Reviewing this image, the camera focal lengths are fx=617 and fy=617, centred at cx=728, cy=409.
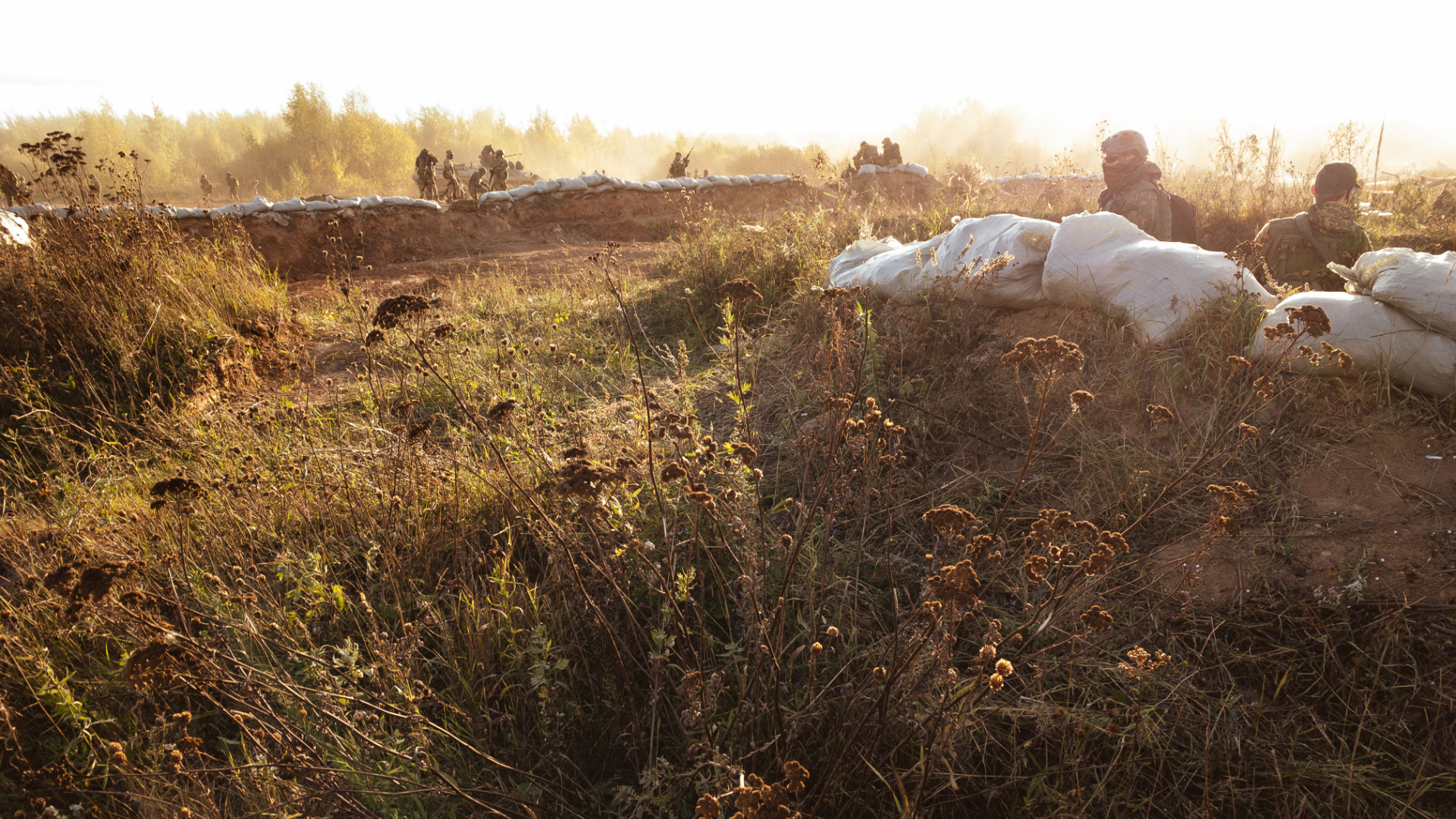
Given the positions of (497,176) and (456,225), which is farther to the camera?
(497,176)

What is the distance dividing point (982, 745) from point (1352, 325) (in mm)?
2138

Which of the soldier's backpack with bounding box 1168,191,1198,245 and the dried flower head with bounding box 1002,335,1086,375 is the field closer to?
the dried flower head with bounding box 1002,335,1086,375

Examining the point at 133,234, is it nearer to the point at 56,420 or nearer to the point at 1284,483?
the point at 56,420

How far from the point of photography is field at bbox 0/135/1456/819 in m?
1.20

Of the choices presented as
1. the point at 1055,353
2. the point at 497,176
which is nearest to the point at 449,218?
the point at 497,176

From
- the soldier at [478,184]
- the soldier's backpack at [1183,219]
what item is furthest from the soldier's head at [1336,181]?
the soldier at [478,184]

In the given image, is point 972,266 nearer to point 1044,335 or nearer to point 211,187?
point 1044,335

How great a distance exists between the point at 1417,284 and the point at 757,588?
2597mm

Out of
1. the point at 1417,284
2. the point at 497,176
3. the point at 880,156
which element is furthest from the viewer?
the point at 880,156

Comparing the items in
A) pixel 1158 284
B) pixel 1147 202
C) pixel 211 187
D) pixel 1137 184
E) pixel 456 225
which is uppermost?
pixel 211 187

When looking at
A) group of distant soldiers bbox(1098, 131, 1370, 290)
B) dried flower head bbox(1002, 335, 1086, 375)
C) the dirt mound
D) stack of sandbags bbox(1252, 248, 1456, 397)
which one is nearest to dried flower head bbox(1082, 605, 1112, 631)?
dried flower head bbox(1002, 335, 1086, 375)

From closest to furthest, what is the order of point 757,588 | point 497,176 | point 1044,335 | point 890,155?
point 757,588 < point 1044,335 < point 497,176 < point 890,155

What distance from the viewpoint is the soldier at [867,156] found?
12055 millimetres

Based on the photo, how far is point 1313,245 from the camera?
3445 mm
